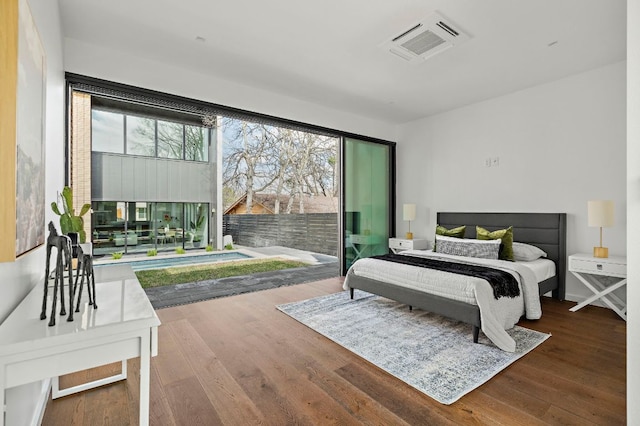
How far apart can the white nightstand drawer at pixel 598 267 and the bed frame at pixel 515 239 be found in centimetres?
36

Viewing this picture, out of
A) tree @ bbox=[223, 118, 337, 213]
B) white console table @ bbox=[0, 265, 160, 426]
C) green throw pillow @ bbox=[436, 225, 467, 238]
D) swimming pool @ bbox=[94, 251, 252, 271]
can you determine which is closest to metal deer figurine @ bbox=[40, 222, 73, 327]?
white console table @ bbox=[0, 265, 160, 426]

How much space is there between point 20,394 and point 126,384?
0.87m

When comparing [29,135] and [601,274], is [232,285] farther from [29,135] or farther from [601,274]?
[601,274]

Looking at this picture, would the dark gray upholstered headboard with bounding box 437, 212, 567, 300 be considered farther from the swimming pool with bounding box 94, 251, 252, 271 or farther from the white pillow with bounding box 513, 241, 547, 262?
the swimming pool with bounding box 94, 251, 252, 271

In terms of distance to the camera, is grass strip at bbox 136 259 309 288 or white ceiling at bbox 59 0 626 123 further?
grass strip at bbox 136 259 309 288

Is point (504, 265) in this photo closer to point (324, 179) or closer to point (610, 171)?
point (610, 171)

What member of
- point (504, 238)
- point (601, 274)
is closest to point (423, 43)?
point (504, 238)

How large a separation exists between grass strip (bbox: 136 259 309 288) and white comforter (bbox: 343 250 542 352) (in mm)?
2761

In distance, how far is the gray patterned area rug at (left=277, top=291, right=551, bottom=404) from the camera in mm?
2254

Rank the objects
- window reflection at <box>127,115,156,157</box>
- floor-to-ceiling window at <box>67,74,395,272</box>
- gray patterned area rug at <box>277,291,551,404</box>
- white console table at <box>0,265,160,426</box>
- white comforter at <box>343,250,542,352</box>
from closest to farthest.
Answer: white console table at <box>0,265,160,426</box> < gray patterned area rug at <box>277,291,551,404</box> < white comforter at <box>343,250,542,352</box> < floor-to-ceiling window at <box>67,74,395,272</box> < window reflection at <box>127,115,156,157</box>

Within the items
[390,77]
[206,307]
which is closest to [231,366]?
[206,307]

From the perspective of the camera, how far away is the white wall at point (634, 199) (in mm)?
1404

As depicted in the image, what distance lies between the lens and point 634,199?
1.41 metres

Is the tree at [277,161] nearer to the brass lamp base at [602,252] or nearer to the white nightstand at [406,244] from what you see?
the white nightstand at [406,244]
